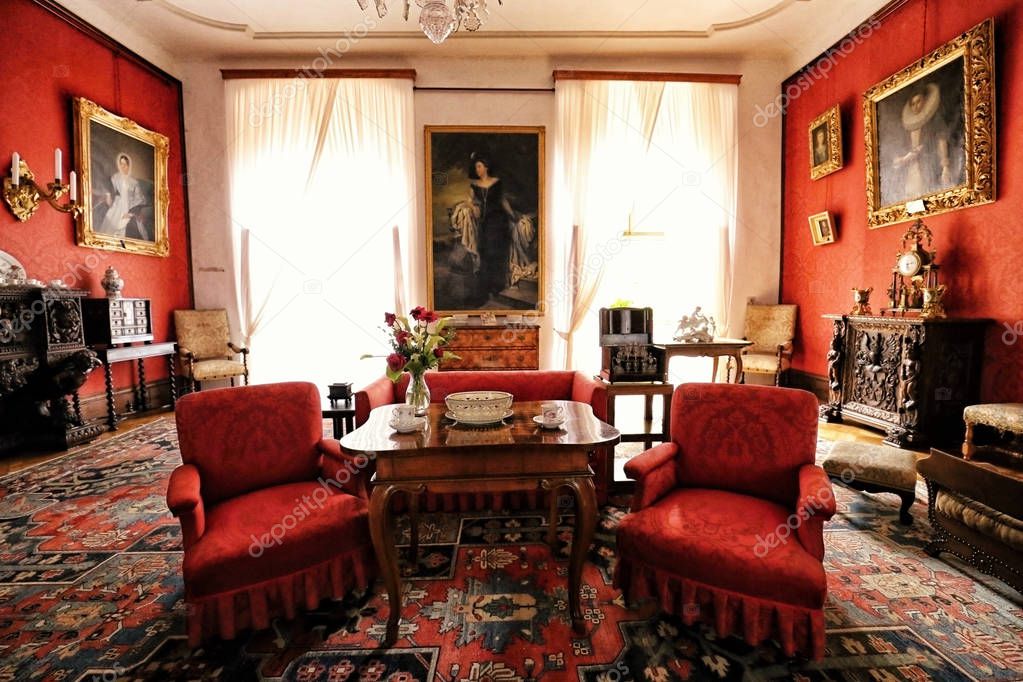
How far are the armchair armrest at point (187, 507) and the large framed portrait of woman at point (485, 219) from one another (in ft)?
15.0

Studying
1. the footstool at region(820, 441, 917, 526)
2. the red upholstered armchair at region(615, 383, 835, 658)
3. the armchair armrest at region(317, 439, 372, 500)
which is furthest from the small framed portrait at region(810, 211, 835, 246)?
the armchair armrest at region(317, 439, 372, 500)

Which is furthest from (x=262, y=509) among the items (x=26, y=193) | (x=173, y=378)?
(x=173, y=378)

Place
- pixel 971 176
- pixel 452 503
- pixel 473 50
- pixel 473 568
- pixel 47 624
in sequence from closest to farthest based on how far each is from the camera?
pixel 47 624, pixel 473 568, pixel 452 503, pixel 971 176, pixel 473 50

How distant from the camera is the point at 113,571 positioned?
2.33 m

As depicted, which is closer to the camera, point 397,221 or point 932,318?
point 932,318

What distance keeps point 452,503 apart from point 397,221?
14.1 feet

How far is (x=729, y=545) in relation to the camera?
1686mm

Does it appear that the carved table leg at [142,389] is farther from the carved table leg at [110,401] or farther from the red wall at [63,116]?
the carved table leg at [110,401]

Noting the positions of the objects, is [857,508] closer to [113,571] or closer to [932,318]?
[932,318]

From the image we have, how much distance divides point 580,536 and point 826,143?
18.7 feet

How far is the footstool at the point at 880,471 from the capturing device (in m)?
2.69

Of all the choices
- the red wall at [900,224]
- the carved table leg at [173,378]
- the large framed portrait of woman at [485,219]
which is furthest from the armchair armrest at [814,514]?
the carved table leg at [173,378]

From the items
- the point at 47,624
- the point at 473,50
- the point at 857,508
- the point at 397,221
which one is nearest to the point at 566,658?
the point at 47,624

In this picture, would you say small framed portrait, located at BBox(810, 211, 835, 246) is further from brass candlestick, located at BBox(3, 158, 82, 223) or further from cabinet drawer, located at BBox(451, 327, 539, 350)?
brass candlestick, located at BBox(3, 158, 82, 223)
